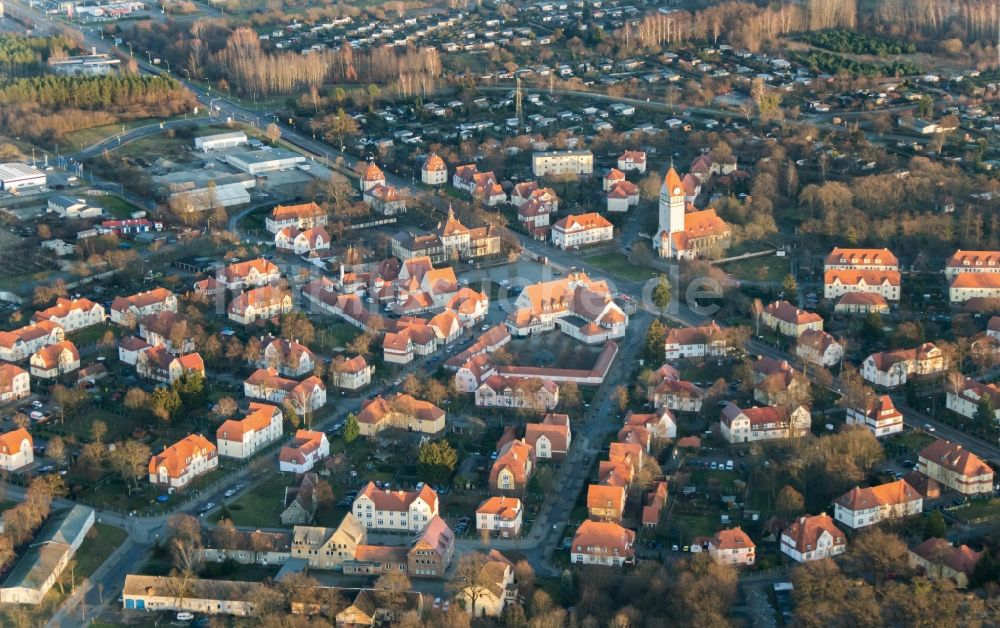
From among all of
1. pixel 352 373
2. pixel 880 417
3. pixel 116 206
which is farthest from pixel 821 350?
pixel 116 206

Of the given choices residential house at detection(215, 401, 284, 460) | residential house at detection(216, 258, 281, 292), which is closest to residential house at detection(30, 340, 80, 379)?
residential house at detection(215, 401, 284, 460)

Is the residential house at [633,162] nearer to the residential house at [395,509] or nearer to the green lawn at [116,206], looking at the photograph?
the green lawn at [116,206]

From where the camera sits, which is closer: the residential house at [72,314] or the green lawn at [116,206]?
the residential house at [72,314]

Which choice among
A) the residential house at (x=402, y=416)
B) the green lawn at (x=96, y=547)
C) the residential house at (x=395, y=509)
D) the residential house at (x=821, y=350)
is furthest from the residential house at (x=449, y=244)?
the green lawn at (x=96, y=547)

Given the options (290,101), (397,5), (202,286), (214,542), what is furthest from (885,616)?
(397,5)

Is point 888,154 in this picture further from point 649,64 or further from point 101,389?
point 101,389

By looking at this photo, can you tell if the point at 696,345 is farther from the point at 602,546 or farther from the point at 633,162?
the point at 633,162
